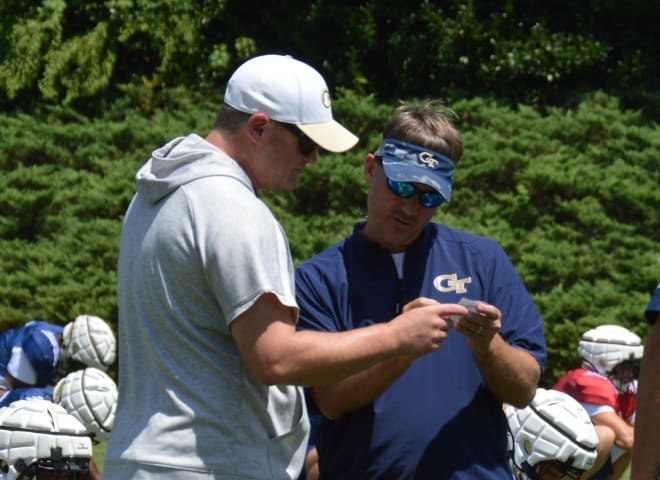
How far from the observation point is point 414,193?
14.0 feet

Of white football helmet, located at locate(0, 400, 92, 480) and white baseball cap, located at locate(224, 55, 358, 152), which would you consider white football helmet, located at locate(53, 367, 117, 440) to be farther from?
white baseball cap, located at locate(224, 55, 358, 152)

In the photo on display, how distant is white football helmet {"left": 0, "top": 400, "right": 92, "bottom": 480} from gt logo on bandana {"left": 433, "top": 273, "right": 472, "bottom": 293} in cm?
253

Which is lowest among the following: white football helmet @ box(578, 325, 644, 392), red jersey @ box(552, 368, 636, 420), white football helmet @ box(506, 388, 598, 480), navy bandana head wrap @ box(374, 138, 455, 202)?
white football helmet @ box(578, 325, 644, 392)

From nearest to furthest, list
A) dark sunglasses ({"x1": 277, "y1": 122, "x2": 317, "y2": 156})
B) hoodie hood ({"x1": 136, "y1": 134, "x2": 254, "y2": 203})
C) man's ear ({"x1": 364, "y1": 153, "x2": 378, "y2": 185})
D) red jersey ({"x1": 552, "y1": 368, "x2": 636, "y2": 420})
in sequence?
hoodie hood ({"x1": 136, "y1": 134, "x2": 254, "y2": 203}) < dark sunglasses ({"x1": 277, "y1": 122, "x2": 317, "y2": 156}) < man's ear ({"x1": 364, "y1": 153, "x2": 378, "y2": 185}) < red jersey ({"x1": 552, "y1": 368, "x2": 636, "y2": 420})

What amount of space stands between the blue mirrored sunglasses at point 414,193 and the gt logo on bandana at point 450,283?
0.26m

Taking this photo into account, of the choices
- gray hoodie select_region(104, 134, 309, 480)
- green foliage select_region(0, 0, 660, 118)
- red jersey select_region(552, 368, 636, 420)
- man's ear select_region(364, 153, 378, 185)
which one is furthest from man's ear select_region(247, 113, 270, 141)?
green foliage select_region(0, 0, 660, 118)

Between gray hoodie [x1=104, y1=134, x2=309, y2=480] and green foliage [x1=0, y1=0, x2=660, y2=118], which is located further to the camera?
green foliage [x1=0, y1=0, x2=660, y2=118]

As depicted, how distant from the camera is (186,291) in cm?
340

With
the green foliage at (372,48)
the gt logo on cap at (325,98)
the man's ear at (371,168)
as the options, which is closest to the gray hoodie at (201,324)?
the gt logo on cap at (325,98)

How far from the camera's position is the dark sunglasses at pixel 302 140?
3.58 m

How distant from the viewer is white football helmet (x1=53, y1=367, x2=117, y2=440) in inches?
290

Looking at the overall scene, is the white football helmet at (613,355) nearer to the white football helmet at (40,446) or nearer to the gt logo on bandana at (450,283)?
the white football helmet at (40,446)

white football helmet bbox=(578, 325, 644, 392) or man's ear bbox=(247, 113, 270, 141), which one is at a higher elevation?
man's ear bbox=(247, 113, 270, 141)

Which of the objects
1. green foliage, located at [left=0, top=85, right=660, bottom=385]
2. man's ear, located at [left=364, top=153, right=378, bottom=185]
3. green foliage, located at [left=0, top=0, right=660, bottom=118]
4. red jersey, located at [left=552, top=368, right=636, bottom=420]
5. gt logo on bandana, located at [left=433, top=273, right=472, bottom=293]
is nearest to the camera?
gt logo on bandana, located at [left=433, top=273, right=472, bottom=293]
